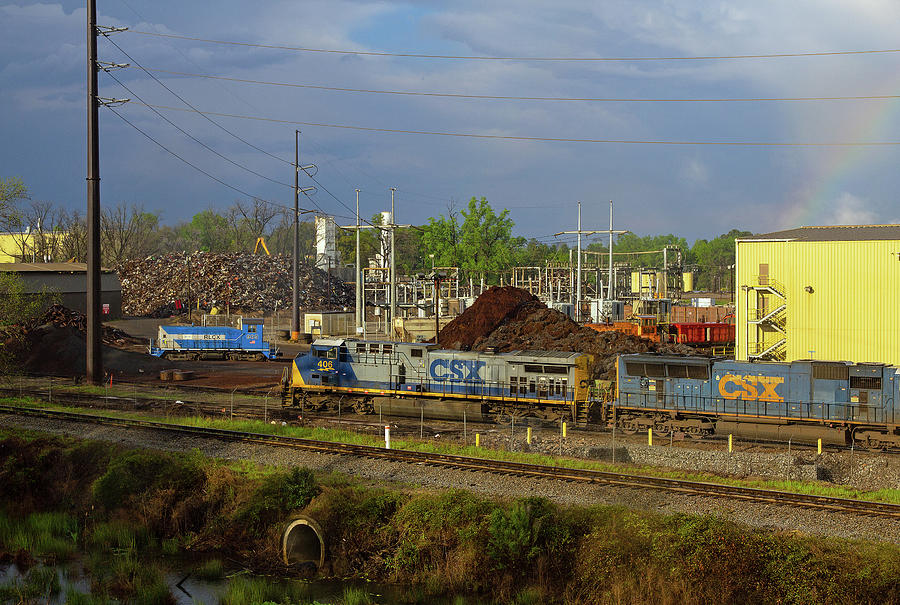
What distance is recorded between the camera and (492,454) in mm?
26375

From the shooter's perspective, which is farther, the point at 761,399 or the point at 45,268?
the point at 45,268

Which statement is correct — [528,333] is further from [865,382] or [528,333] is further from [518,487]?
[518,487]

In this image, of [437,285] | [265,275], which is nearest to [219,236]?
[265,275]

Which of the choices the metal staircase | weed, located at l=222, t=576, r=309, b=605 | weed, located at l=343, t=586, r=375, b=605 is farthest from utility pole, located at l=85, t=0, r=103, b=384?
the metal staircase

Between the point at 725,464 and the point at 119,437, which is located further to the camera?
the point at 119,437

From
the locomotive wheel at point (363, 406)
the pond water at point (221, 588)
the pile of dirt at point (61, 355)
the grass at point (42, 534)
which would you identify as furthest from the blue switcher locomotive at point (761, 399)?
the pile of dirt at point (61, 355)

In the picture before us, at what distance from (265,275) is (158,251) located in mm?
80578

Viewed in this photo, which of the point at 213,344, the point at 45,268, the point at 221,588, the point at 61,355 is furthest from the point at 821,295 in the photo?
the point at 45,268

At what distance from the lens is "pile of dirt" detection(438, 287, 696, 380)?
49094 millimetres

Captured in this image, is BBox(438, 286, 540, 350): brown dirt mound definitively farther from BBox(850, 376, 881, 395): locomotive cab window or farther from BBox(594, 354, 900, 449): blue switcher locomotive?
BBox(850, 376, 881, 395): locomotive cab window

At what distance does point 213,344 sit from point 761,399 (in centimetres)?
4503

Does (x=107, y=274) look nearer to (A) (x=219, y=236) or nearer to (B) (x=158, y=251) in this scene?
(B) (x=158, y=251)

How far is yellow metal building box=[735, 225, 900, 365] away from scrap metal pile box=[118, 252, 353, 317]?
6411 cm

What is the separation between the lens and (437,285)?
5206cm
